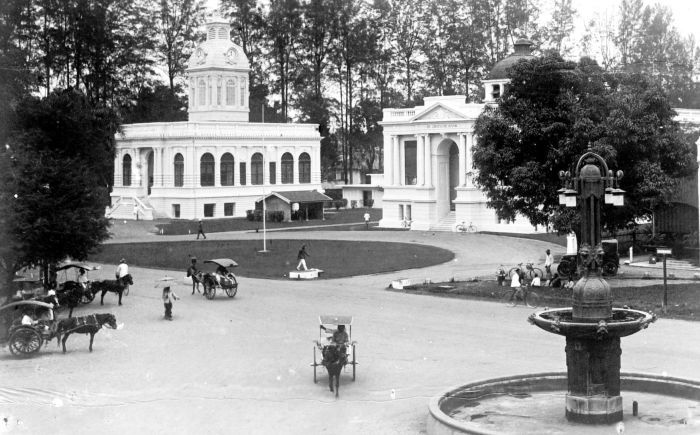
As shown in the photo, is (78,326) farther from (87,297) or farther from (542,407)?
(542,407)

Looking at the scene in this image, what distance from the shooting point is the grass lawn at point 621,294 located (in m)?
29.6

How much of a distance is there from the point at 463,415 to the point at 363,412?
6.51 feet

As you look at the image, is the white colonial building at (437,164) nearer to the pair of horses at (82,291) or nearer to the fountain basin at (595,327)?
the pair of horses at (82,291)

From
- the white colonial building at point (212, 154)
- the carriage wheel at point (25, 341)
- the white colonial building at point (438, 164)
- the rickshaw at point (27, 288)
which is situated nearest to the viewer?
the carriage wheel at point (25, 341)

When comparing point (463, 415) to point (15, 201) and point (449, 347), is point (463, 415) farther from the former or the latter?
point (15, 201)

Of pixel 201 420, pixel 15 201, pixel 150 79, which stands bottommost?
pixel 201 420

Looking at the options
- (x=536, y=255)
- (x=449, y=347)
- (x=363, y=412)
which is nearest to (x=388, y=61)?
(x=536, y=255)

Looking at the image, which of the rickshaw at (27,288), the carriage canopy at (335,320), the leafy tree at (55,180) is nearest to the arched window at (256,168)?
the leafy tree at (55,180)

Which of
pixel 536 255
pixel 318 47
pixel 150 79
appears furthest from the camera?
pixel 318 47

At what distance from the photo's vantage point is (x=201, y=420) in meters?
17.7

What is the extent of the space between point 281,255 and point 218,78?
130 feet

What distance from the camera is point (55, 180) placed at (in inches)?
1347

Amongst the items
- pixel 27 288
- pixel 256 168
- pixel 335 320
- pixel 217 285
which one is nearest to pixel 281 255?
pixel 217 285

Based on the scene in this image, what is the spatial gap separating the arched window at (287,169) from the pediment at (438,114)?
22.2m
